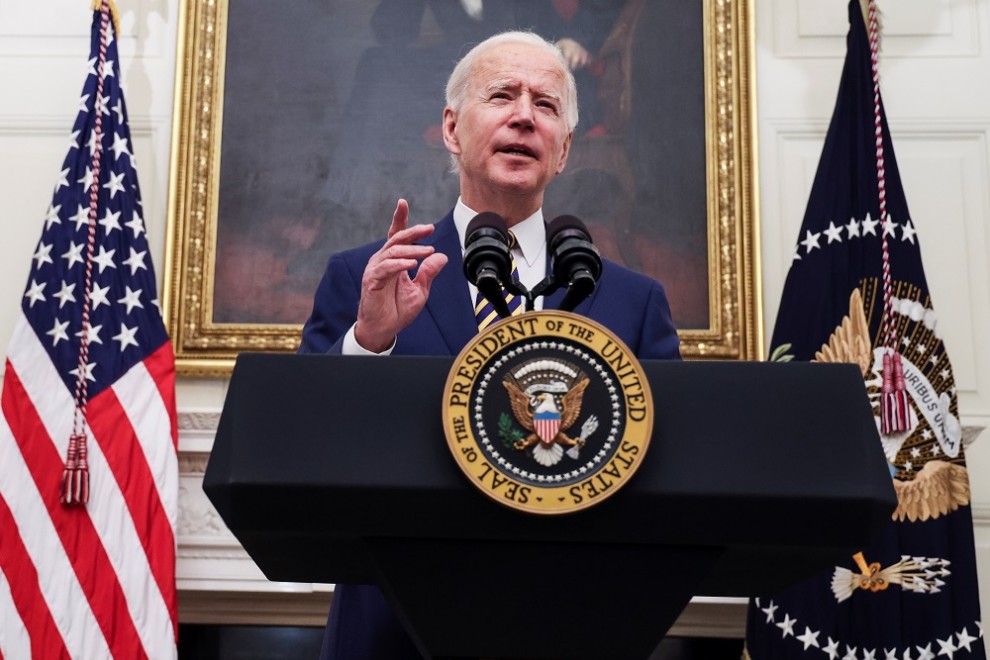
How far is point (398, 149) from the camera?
4883 millimetres

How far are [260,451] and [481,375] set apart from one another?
25cm

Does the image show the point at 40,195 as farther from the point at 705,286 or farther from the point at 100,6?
the point at 705,286

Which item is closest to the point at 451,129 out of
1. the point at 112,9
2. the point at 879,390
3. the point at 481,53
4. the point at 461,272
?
the point at 481,53

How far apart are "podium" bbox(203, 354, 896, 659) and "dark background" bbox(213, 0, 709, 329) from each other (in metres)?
3.53

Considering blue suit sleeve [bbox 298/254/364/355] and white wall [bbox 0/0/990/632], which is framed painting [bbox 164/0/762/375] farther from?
blue suit sleeve [bbox 298/254/364/355]

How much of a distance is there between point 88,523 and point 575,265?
322 cm

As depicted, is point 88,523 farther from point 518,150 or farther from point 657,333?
point 657,333

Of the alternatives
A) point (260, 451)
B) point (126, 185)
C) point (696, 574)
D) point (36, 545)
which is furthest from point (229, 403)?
point (126, 185)

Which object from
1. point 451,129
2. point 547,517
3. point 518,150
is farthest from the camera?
point 451,129

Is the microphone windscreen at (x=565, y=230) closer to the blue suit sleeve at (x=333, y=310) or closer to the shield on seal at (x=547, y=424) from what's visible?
the shield on seal at (x=547, y=424)

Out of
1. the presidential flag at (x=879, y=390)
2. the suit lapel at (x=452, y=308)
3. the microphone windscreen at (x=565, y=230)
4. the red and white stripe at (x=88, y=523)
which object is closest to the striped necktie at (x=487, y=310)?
the suit lapel at (x=452, y=308)

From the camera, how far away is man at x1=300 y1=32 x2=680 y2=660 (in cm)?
154

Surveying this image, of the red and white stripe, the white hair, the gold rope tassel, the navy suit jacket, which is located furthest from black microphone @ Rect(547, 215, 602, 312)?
the gold rope tassel

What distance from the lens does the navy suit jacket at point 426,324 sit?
1674mm
